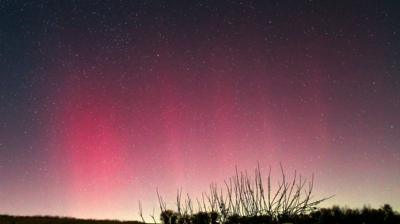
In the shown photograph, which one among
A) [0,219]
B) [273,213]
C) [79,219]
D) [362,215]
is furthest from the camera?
[362,215]

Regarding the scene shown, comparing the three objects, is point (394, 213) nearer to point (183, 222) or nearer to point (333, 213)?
point (333, 213)

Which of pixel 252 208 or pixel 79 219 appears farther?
pixel 79 219

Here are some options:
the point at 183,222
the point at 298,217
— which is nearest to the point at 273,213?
the point at 298,217

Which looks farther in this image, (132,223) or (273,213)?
(132,223)

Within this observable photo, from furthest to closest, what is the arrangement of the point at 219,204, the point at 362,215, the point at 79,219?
the point at 362,215
the point at 79,219
the point at 219,204

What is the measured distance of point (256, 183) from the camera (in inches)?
482

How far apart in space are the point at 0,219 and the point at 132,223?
879 centimetres

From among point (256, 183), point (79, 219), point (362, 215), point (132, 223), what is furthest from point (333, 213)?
point (256, 183)

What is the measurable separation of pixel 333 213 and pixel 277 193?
3255cm

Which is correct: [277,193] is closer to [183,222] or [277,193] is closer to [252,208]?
[252,208]

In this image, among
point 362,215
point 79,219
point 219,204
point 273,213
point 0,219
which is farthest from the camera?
point 362,215

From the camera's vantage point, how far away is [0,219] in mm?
30703

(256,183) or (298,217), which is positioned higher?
(256,183)

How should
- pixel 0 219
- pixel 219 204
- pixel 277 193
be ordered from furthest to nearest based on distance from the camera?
pixel 0 219
pixel 219 204
pixel 277 193
